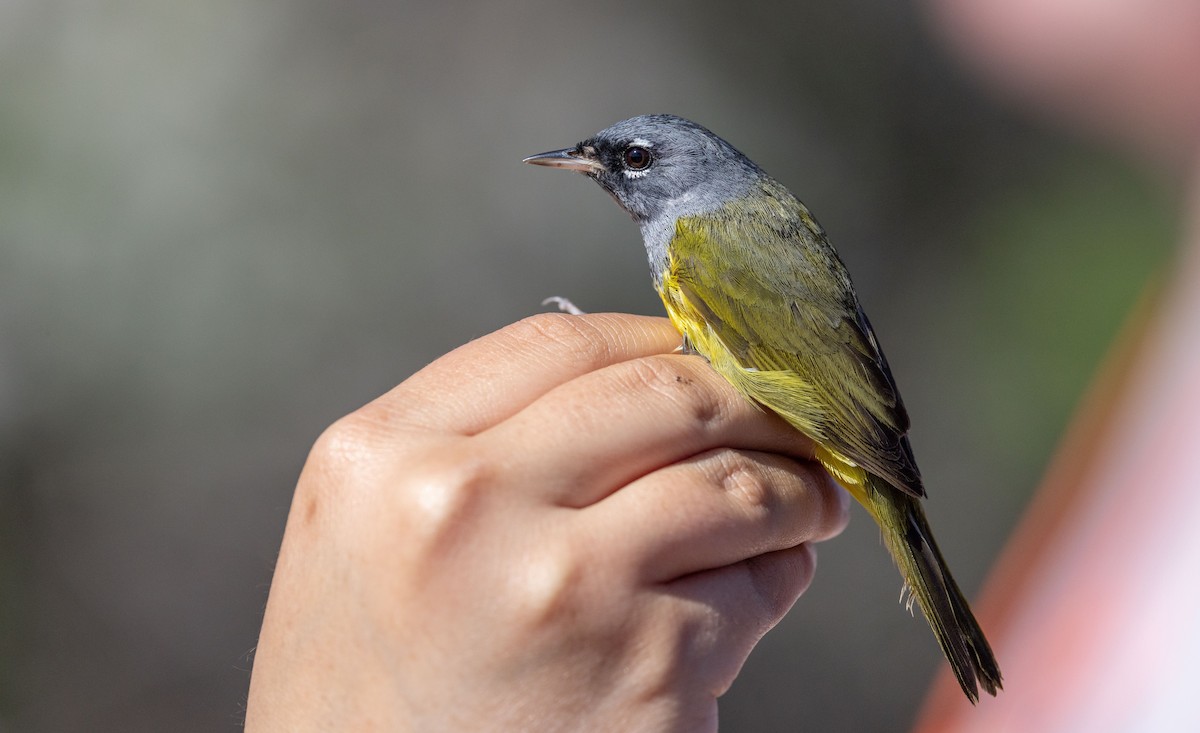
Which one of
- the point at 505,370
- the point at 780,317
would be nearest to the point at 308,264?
the point at 780,317

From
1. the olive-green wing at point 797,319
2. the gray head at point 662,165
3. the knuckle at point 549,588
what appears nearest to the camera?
the knuckle at point 549,588

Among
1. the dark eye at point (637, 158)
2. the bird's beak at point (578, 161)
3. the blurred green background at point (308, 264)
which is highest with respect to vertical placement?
the dark eye at point (637, 158)

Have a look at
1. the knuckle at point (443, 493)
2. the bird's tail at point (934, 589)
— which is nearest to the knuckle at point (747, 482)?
the knuckle at point (443, 493)

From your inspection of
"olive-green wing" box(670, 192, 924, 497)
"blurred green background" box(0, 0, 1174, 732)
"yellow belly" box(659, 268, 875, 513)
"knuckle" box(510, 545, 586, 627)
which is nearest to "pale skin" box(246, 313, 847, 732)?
"knuckle" box(510, 545, 586, 627)

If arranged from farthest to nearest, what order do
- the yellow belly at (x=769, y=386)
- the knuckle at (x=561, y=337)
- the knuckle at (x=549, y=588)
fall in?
the yellow belly at (x=769, y=386), the knuckle at (x=561, y=337), the knuckle at (x=549, y=588)

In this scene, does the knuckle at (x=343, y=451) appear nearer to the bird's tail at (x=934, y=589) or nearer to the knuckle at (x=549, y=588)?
the knuckle at (x=549, y=588)

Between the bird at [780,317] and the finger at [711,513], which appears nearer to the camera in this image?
the finger at [711,513]

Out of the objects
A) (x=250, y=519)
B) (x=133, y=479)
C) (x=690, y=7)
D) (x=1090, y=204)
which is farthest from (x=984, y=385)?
(x=133, y=479)
